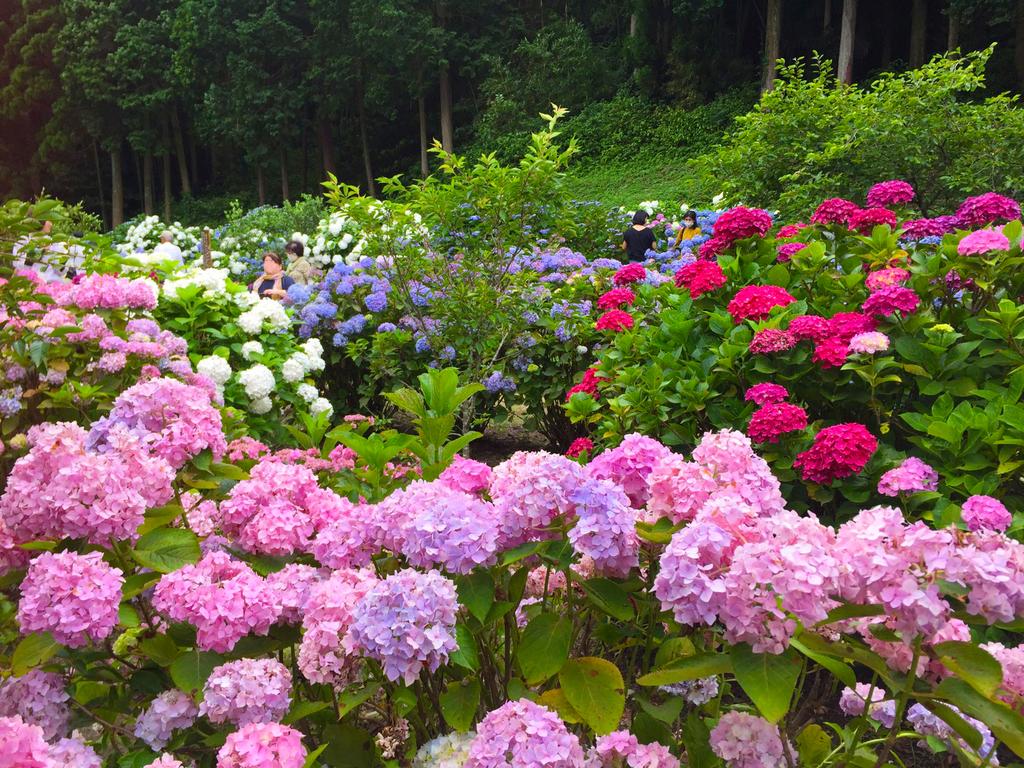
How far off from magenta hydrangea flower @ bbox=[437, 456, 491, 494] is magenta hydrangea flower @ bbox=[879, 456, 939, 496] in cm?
137

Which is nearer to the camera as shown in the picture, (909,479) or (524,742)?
(524,742)

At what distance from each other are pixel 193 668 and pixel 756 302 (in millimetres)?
2345

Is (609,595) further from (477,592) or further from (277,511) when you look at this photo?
(277,511)

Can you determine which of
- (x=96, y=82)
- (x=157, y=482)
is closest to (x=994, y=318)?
(x=157, y=482)

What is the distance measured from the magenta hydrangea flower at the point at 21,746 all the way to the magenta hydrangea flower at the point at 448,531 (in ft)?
1.79

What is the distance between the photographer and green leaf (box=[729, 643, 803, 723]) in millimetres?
940

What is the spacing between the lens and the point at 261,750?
1021mm

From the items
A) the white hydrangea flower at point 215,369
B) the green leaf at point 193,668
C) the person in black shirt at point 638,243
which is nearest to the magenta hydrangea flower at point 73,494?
the green leaf at point 193,668

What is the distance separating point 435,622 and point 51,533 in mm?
713

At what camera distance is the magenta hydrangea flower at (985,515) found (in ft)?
6.31

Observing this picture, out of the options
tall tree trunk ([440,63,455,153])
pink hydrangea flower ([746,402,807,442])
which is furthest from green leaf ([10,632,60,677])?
tall tree trunk ([440,63,455,153])

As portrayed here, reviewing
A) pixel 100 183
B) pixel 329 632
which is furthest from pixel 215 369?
pixel 100 183

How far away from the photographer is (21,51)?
31.1 meters

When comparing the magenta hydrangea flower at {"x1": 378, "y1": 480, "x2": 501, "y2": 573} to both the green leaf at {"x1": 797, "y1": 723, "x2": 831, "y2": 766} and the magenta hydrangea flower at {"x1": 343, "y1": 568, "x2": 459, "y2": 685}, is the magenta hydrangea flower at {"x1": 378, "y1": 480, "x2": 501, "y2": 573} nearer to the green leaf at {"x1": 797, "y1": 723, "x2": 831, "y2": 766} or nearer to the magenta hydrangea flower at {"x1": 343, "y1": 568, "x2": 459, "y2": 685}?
the magenta hydrangea flower at {"x1": 343, "y1": 568, "x2": 459, "y2": 685}
